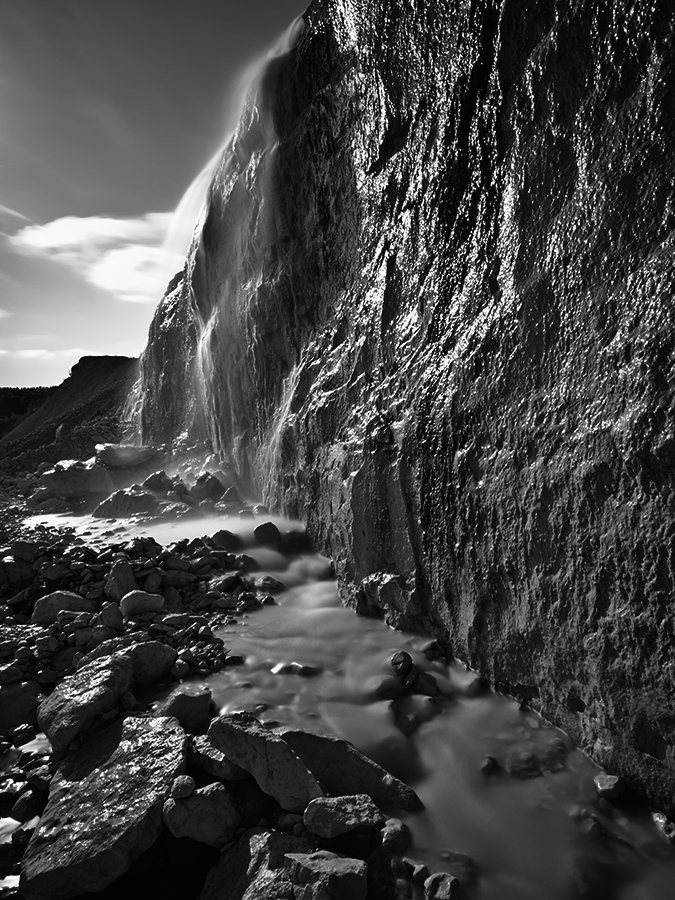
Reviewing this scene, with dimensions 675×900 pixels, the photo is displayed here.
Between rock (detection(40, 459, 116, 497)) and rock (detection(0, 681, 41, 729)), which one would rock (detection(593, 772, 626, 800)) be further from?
rock (detection(40, 459, 116, 497))

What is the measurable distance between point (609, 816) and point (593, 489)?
114 centimetres

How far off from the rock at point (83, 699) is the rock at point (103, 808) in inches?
3.5

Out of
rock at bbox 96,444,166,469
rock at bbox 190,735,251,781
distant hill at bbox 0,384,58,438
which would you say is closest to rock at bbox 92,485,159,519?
rock at bbox 96,444,166,469

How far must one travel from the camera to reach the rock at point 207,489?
6.68m

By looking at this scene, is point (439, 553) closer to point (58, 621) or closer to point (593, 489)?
point (593, 489)

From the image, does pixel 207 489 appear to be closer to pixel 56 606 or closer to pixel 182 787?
pixel 56 606

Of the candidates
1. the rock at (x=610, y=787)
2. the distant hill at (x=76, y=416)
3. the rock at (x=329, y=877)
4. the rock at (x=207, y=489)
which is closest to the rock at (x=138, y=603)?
the rock at (x=329, y=877)

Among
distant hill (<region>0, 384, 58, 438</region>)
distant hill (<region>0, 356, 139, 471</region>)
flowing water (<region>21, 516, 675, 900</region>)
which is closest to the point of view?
flowing water (<region>21, 516, 675, 900</region>)

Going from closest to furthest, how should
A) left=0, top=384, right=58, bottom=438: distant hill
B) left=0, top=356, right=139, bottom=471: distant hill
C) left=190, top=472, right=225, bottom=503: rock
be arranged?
1. left=190, top=472, right=225, bottom=503: rock
2. left=0, top=356, right=139, bottom=471: distant hill
3. left=0, top=384, right=58, bottom=438: distant hill

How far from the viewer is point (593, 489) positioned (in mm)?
2162

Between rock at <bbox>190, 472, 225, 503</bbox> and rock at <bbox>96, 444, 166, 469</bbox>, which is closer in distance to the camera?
rock at <bbox>190, 472, 225, 503</bbox>

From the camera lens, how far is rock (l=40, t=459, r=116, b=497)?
832 centimetres

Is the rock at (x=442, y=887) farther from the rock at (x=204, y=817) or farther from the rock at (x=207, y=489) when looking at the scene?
the rock at (x=207, y=489)

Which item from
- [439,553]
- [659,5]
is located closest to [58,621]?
[439,553]
